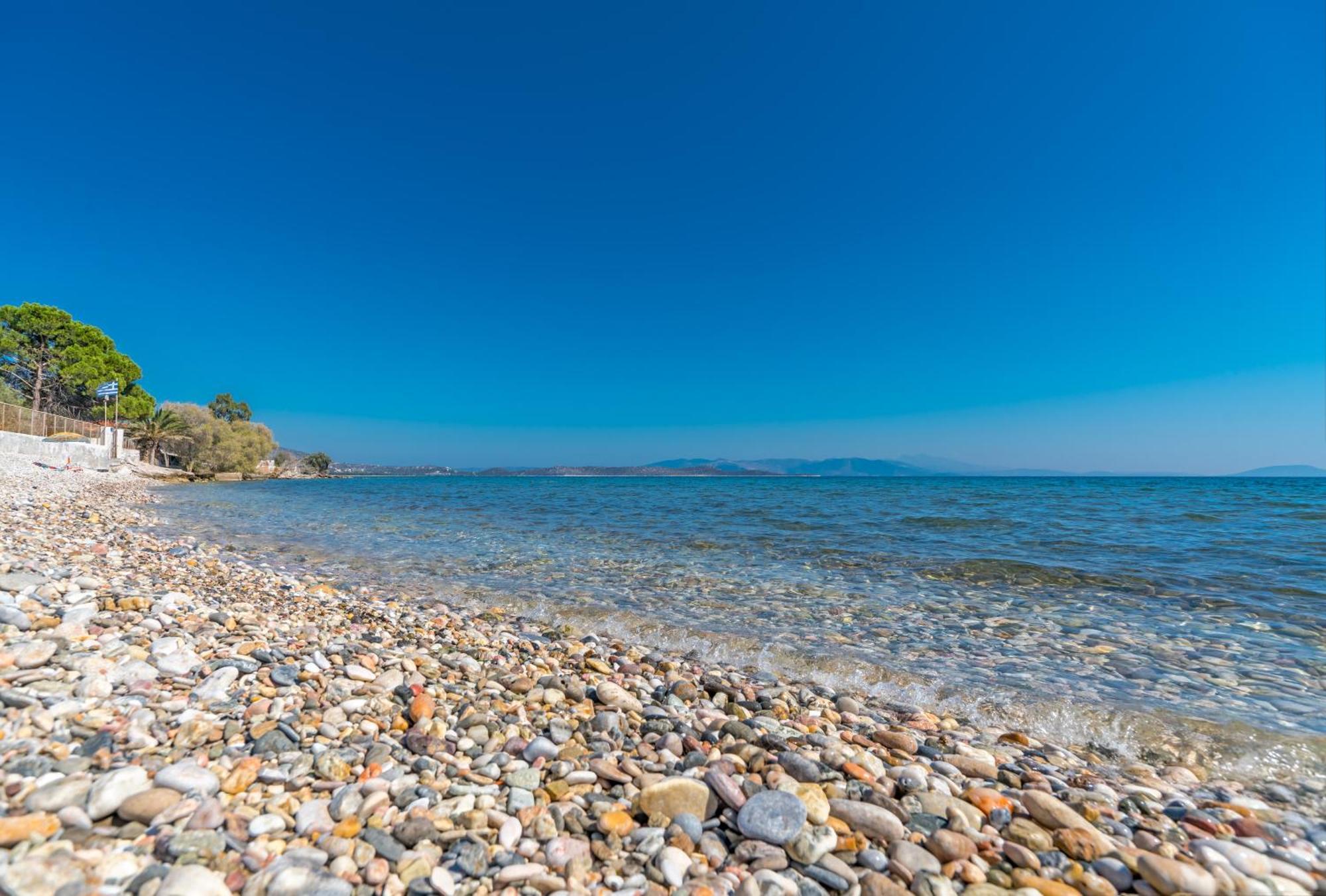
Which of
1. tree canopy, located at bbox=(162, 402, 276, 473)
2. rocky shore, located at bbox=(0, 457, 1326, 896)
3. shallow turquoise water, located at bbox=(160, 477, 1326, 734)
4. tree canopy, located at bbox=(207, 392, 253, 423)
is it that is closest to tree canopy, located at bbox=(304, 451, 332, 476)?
tree canopy, located at bbox=(207, 392, 253, 423)

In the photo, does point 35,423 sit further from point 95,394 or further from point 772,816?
point 772,816

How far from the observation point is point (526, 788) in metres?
2.73

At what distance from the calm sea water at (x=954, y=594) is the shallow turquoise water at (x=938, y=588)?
0.04 m

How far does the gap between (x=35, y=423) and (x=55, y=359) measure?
18106 millimetres

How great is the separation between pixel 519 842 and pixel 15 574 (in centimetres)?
609

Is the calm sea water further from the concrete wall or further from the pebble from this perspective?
the concrete wall

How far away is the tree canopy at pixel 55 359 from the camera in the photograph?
4719 cm

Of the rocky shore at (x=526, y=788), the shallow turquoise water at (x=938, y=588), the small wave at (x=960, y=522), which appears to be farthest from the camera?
the small wave at (x=960, y=522)

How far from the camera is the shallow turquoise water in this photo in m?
5.00

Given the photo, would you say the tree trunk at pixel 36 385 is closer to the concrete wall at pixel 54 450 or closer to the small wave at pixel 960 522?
the concrete wall at pixel 54 450

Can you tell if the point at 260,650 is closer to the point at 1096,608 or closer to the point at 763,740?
the point at 763,740

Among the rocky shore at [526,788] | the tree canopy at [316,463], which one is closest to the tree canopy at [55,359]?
the tree canopy at [316,463]

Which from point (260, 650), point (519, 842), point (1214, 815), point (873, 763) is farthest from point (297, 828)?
point (1214, 815)

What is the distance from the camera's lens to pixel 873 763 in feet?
10.1
